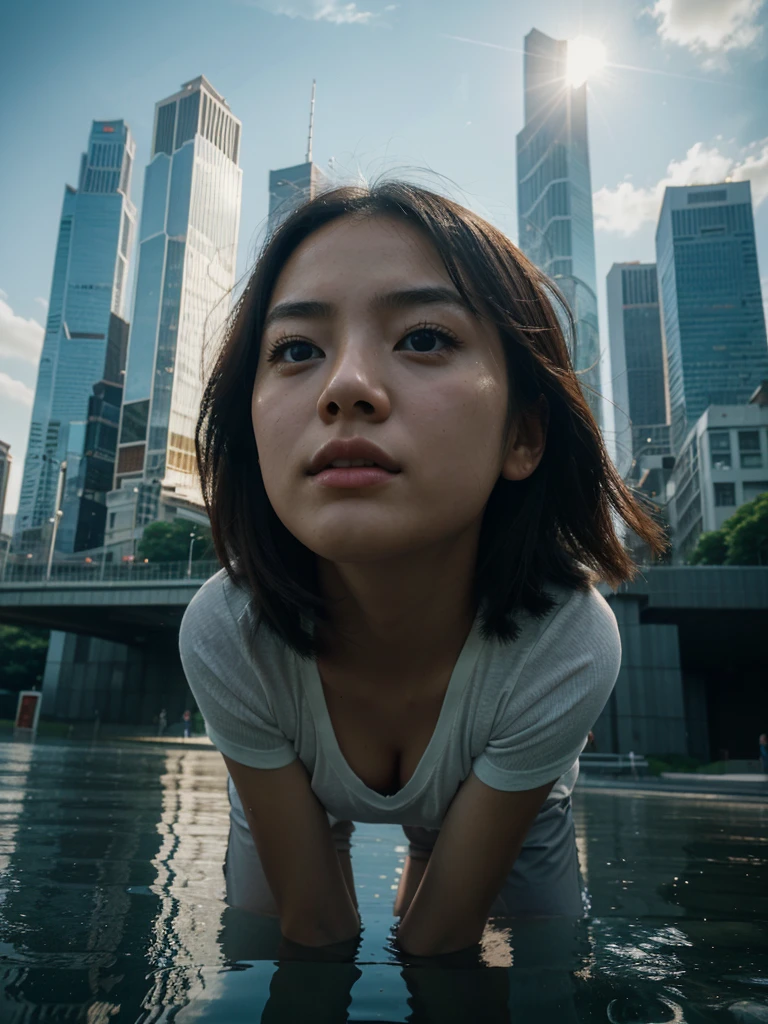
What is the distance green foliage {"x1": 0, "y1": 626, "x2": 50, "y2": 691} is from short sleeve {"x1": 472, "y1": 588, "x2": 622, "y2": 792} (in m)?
62.6

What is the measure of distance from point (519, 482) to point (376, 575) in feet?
1.73

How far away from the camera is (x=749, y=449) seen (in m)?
66.9

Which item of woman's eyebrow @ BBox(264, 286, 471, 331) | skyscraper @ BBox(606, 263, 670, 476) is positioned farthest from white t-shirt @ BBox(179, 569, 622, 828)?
skyscraper @ BBox(606, 263, 670, 476)

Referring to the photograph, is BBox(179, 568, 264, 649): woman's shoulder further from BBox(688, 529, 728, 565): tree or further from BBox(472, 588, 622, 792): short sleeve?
BBox(688, 529, 728, 565): tree

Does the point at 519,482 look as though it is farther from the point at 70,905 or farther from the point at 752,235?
the point at 752,235

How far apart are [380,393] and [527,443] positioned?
1.92ft

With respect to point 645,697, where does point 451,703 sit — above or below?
below

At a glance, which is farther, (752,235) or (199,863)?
(752,235)

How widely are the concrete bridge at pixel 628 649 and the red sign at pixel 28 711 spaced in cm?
882

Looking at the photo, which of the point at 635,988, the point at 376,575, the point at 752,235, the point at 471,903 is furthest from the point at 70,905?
the point at 752,235

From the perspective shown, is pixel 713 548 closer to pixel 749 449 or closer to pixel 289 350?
pixel 749 449

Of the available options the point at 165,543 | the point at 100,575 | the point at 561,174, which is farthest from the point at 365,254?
the point at 561,174

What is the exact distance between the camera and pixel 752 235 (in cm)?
13775

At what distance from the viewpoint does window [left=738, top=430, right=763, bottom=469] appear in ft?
218
